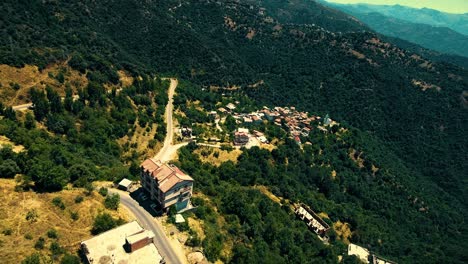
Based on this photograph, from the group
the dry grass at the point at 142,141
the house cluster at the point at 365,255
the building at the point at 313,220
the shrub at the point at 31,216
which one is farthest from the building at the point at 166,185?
the house cluster at the point at 365,255

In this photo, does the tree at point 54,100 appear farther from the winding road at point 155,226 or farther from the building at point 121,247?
the building at point 121,247

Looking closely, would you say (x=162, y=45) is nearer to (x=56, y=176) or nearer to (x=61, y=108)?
(x=61, y=108)

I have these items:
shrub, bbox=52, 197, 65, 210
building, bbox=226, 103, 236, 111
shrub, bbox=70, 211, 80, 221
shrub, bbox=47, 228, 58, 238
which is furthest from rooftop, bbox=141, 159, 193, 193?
building, bbox=226, 103, 236, 111

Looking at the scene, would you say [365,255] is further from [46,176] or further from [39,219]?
[46,176]

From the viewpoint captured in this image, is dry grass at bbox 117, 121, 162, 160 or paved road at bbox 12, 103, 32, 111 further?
dry grass at bbox 117, 121, 162, 160

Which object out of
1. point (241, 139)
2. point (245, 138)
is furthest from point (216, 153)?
point (245, 138)

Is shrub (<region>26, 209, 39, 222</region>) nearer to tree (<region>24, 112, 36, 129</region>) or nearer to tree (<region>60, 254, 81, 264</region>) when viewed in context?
tree (<region>60, 254, 81, 264</region>)
